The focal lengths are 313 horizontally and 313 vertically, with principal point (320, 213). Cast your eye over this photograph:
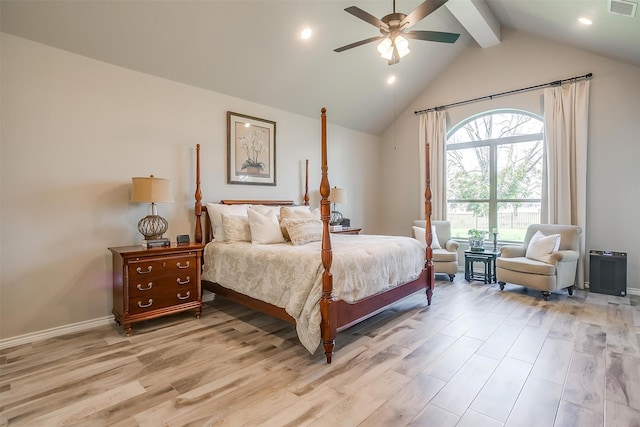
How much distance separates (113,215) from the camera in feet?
10.7

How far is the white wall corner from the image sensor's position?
4.04 meters

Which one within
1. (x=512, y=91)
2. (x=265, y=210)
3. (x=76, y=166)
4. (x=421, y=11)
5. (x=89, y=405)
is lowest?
(x=89, y=405)

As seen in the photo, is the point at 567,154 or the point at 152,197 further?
the point at 567,154

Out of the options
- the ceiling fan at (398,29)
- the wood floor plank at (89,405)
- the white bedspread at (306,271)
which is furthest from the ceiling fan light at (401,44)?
the wood floor plank at (89,405)

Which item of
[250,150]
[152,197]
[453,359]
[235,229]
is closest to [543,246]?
[453,359]

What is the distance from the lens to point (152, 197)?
3.08m

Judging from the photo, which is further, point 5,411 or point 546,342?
point 546,342

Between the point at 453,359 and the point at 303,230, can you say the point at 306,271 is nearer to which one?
the point at 303,230

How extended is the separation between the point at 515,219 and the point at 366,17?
4.27 meters

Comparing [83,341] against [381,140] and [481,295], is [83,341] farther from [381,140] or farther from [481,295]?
[381,140]

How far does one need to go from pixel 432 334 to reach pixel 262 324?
1670 millimetres

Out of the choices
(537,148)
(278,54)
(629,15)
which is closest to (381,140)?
(537,148)

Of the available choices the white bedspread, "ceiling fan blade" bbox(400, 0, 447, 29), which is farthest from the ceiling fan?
the white bedspread

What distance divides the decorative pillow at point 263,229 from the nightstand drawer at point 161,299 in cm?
86
